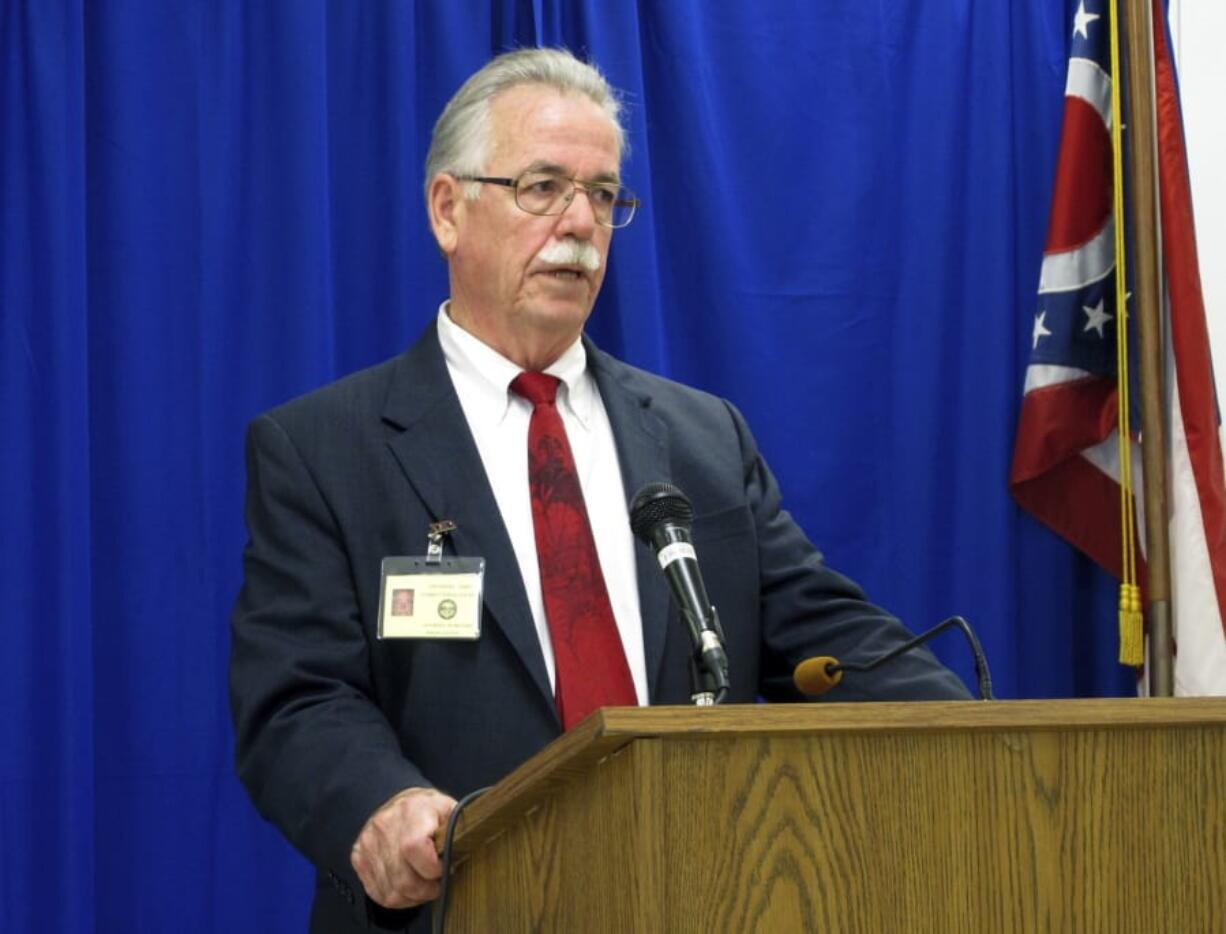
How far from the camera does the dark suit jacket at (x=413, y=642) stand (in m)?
2.21

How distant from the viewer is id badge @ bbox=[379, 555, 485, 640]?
2357 mm

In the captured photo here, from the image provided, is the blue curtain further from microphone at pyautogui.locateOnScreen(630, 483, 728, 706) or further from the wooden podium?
the wooden podium

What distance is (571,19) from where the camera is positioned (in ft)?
13.0

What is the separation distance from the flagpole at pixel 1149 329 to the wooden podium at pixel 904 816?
246 cm

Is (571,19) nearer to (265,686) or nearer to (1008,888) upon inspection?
(265,686)

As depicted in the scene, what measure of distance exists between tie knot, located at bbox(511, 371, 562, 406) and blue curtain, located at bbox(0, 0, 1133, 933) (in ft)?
3.41

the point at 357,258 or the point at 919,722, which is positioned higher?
the point at 357,258

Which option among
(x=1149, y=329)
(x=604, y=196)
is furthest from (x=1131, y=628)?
(x=604, y=196)

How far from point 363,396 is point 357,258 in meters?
1.18

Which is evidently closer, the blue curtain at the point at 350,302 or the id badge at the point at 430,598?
the id badge at the point at 430,598

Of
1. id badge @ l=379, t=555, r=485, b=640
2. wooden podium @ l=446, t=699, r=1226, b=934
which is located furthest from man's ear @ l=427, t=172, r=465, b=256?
wooden podium @ l=446, t=699, r=1226, b=934

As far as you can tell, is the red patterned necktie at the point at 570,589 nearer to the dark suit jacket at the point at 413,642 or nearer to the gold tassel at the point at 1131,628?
the dark suit jacket at the point at 413,642

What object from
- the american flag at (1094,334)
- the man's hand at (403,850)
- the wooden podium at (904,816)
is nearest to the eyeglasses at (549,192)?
the man's hand at (403,850)

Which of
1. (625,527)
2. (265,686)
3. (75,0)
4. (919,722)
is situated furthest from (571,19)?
(919,722)
